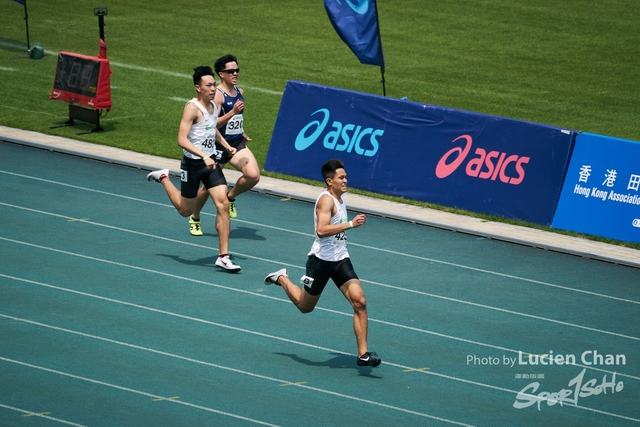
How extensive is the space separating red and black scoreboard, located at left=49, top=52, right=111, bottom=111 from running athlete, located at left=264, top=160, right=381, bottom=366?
10.7 meters

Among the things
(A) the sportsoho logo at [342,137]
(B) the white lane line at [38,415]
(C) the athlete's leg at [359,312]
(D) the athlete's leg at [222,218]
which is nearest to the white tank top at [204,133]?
(D) the athlete's leg at [222,218]

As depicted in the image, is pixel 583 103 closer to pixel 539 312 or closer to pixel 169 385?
pixel 539 312

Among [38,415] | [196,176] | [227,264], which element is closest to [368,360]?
[38,415]

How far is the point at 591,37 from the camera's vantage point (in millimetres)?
30016

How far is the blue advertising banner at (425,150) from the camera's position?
16.6m

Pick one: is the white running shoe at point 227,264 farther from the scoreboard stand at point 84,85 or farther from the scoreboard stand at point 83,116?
the scoreboard stand at point 83,116

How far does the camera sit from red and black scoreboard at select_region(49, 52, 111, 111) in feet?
68.2

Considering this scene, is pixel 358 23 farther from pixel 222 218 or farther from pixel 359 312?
pixel 359 312

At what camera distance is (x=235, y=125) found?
15094 millimetres

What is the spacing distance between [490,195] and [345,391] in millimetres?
7270

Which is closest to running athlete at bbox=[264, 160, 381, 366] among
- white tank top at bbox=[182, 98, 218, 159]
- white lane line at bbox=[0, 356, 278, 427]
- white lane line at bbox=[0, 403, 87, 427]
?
white lane line at bbox=[0, 356, 278, 427]

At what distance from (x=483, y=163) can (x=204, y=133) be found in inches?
193

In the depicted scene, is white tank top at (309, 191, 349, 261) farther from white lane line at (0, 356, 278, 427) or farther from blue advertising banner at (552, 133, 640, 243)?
blue advertising banner at (552, 133, 640, 243)

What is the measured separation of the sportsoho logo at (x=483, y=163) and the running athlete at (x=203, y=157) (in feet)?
14.8
